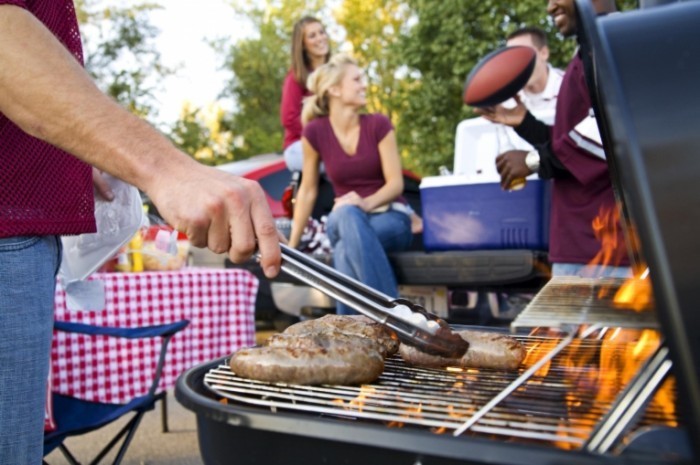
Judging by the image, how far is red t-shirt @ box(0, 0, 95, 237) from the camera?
1.53 m

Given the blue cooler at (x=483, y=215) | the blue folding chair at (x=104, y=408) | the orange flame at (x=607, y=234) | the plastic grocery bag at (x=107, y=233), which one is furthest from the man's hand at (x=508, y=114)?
the blue folding chair at (x=104, y=408)

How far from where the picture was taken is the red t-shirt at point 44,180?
1533 mm

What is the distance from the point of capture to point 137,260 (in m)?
4.20

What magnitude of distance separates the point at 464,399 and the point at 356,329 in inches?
19.7

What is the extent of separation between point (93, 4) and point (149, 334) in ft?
60.6

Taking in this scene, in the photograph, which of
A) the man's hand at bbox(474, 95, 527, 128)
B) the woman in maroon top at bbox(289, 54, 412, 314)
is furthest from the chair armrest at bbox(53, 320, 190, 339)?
the man's hand at bbox(474, 95, 527, 128)

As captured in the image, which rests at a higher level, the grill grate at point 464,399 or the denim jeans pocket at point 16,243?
the denim jeans pocket at point 16,243

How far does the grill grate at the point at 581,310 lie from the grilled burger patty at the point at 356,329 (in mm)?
414

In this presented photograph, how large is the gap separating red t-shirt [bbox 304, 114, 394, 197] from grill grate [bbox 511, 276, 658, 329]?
11.0ft

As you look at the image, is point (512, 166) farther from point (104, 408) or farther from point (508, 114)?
point (104, 408)

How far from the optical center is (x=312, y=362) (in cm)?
143

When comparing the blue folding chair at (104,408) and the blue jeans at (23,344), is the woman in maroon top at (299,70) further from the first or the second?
the blue jeans at (23,344)

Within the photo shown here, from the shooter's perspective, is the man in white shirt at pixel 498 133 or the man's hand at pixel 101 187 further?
the man in white shirt at pixel 498 133

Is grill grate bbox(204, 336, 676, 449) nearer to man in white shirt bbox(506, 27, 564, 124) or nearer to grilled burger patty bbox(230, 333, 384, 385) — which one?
grilled burger patty bbox(230, 333, 384, 385)
